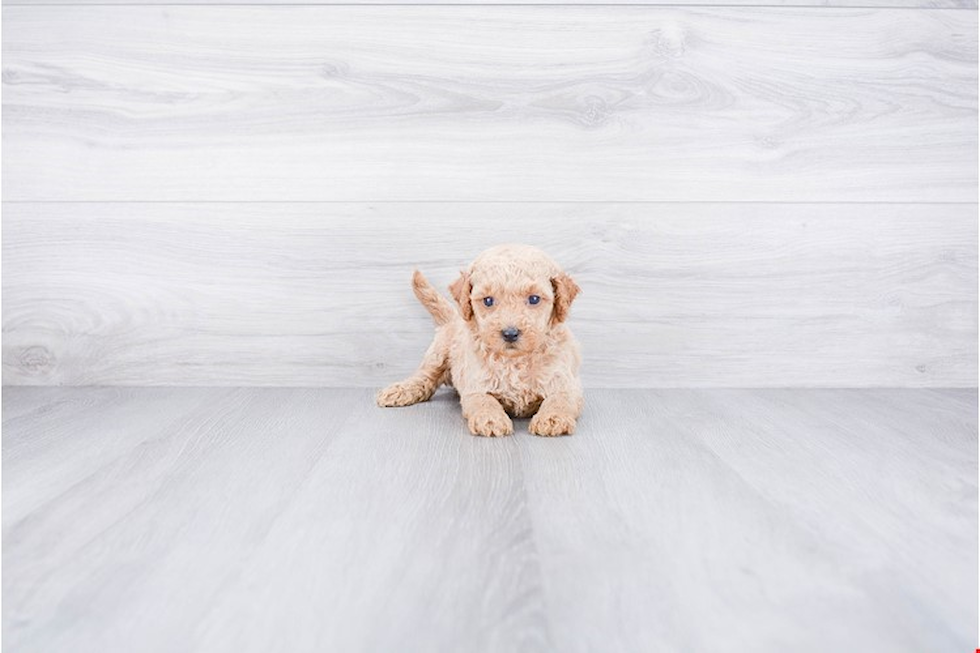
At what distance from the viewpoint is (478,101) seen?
56.1 inches

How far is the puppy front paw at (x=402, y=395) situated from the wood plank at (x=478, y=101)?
38 cm

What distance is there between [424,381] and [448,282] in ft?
0.73

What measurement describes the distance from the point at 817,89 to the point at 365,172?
888 mm

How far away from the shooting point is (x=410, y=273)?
1.46 m

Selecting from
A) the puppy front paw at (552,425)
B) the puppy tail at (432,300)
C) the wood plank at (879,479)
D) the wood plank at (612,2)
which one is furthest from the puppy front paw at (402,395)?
the wood plank at (612,2)

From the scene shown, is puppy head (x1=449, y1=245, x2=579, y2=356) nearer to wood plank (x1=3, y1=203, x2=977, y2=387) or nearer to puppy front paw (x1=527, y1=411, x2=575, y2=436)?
puppy front paw (x1=527, y1=411, x2=575, y2=436)

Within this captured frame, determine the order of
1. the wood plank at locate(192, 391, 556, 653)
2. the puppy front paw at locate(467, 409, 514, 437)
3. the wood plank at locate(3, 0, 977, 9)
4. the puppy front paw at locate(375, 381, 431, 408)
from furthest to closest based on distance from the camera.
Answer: the wood plank at locate(3, 0, 977, 9)
the puppy front paw at locate(375, 381, 431, 408)
the puppy front paw at locate(467, 409, 514, 437)
the wood plank at locate(192, 391, 556, 653)

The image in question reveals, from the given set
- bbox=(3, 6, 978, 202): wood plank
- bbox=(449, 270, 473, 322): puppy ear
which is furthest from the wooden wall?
bbox=(449, 270, 473, 322): puppy ear

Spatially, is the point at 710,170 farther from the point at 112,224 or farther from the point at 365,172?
the point at 112,224

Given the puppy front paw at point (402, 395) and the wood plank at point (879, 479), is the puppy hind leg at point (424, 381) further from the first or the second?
the wood plank at point (879, 479)

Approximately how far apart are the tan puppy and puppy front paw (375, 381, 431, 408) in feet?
0.28

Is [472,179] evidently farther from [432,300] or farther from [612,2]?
[612,2]

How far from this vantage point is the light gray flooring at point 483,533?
560 mm

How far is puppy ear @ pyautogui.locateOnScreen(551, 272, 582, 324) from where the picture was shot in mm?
1165
